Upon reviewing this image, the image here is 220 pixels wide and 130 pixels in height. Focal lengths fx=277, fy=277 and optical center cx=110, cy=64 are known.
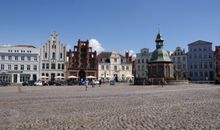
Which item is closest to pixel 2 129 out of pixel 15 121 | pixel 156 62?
pixel 15 121

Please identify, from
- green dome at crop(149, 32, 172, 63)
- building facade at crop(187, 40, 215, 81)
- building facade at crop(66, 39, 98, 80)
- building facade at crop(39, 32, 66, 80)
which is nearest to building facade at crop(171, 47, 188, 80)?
building facade at crop(187, 40, 215, 81)

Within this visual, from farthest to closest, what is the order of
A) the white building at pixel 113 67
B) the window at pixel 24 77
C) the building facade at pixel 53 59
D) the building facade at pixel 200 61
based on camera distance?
the building facade at pixel 200 61 → the white building at pixel 113 67 → the building facade at pixel 53 59 → the window at pixel 24 77

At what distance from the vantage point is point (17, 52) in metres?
77.4

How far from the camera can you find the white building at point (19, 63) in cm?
7581

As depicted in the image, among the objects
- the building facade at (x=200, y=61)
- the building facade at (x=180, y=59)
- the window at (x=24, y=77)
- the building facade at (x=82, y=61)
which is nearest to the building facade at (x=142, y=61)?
the building facade at (x=180, y=59)

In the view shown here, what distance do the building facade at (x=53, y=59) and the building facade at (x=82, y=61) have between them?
87.0 inches

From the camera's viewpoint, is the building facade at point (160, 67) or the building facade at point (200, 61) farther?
the building facade at point (200, 61)

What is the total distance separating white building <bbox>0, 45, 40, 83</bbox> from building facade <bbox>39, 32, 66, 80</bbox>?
1.79 metres

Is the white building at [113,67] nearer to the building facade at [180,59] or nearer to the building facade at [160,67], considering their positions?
the building facade at [180,59]

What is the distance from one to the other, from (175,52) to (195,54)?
25.4 ft

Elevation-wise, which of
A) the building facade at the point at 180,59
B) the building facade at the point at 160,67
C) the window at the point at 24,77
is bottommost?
the window at the point at 24,77

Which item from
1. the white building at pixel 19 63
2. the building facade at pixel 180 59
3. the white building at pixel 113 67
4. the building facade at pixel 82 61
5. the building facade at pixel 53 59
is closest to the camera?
the white building at pixel 19 63

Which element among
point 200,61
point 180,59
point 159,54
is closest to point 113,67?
point 180,59

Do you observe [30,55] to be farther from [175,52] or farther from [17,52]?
[175,52]
